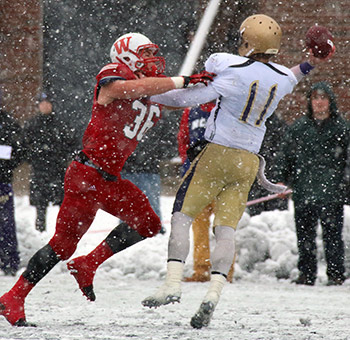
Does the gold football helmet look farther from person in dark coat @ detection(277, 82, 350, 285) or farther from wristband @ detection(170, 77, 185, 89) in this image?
person in dark coat @ detection(277, 82, 350, 285)

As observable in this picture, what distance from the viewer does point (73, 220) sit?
5066 millimetres

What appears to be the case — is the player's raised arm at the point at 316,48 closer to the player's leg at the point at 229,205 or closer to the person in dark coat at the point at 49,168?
the player's leg at the point at 229,205

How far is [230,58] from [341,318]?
1974 mm

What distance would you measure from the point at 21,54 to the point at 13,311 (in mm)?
9048

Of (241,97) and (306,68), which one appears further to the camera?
(306,68)

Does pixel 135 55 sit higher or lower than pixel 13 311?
higher

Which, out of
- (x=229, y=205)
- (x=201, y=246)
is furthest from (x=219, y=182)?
(x=201, y=246)

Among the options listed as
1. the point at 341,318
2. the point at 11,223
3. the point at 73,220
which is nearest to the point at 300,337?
the point at 341,318

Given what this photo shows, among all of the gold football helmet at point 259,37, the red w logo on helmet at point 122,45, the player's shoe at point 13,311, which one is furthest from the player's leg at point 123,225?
the gold football helmet at point 259,37

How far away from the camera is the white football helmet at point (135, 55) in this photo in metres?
5.14

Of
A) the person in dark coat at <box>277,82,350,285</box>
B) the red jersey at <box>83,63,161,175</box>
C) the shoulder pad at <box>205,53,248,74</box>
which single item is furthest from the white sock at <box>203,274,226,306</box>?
the person in dark coat at <box>277,82,350,285</box>

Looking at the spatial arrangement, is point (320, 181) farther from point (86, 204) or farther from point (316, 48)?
point (86, 204)

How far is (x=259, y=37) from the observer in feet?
16.6

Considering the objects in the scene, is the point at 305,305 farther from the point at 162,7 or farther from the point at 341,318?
the point at 162,7
